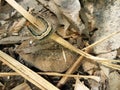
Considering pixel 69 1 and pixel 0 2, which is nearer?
pixel 69 1

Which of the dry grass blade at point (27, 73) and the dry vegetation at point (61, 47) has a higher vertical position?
the dry vegetation at point (61, 47)

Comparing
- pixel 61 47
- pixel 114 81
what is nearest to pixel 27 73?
pixel 61 47

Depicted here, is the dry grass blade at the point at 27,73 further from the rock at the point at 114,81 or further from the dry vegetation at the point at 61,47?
the rock at the point at 114,81

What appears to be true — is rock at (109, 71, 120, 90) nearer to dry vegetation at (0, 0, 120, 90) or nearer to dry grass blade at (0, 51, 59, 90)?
dry vegetation at (0, 0, 120, 90)

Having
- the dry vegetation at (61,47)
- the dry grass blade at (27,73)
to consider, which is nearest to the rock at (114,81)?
the dry vegetation at (61,47)

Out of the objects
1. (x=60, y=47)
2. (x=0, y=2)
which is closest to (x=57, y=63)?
(x=60, y=47)

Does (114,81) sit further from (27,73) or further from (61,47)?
(27,73)

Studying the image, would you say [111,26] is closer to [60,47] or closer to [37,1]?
[60,47]

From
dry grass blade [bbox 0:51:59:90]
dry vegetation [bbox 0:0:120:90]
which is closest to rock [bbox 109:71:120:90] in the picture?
dry vegetation [bbox 0:0:120:90]

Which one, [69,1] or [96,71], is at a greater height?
[69,1]
